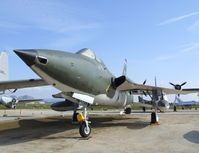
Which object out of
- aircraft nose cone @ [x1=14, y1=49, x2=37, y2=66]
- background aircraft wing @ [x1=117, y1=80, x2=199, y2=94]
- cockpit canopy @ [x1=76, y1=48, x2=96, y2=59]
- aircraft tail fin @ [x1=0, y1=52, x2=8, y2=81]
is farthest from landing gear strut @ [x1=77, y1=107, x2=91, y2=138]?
aircraft tail fin @ [x1=0, y1=52, x2=8, y2=81]

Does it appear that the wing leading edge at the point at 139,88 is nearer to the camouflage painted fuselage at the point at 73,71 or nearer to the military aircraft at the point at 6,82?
the camouflage painted fuselage at the point at 73,71

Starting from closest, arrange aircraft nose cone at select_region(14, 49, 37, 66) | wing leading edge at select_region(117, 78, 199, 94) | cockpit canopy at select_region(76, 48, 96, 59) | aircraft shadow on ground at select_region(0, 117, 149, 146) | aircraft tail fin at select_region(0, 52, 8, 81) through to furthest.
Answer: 1. aircraft nose cone at select_region(14, 49, 37, 66)
2. aircraft shadow on ground at select_region(0, 117, 149, 146)
3. cockpit canopy at select_region(76, 48, 96, 59)
4. wing leading edge at select_region(117, 78, 199, 94)
5. aircraft tail fin at select_region(0, 52, 8, 81)

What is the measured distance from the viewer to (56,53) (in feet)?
38.0

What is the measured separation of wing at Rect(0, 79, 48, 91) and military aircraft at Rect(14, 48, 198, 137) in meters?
5.03

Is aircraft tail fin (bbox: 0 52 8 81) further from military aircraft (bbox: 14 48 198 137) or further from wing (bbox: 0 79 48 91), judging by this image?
military aircraft (bbox: 14 48 198 137)

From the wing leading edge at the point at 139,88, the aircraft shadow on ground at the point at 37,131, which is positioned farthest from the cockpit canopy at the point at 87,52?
the aircraft shadow on ground at the point at 37,131

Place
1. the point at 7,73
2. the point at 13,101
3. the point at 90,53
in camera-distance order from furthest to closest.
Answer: the point at 13,101 → the point at 7,73 → the point at 90,53

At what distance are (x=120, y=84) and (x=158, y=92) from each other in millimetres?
4629

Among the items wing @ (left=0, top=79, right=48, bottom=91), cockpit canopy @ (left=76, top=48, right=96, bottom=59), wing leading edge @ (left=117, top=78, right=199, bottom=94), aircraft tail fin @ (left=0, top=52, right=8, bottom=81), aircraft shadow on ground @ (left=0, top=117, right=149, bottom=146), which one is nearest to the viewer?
aircraft shadow on ground @ (left=0, top=117, right=149, bottom=146)

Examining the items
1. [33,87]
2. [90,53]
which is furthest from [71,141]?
[33,87]

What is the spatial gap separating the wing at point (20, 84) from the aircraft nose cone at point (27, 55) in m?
8.37

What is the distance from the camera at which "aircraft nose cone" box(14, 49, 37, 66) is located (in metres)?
10.5

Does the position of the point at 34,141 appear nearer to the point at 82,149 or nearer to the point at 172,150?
the point at 82,149

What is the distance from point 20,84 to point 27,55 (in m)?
10.1
